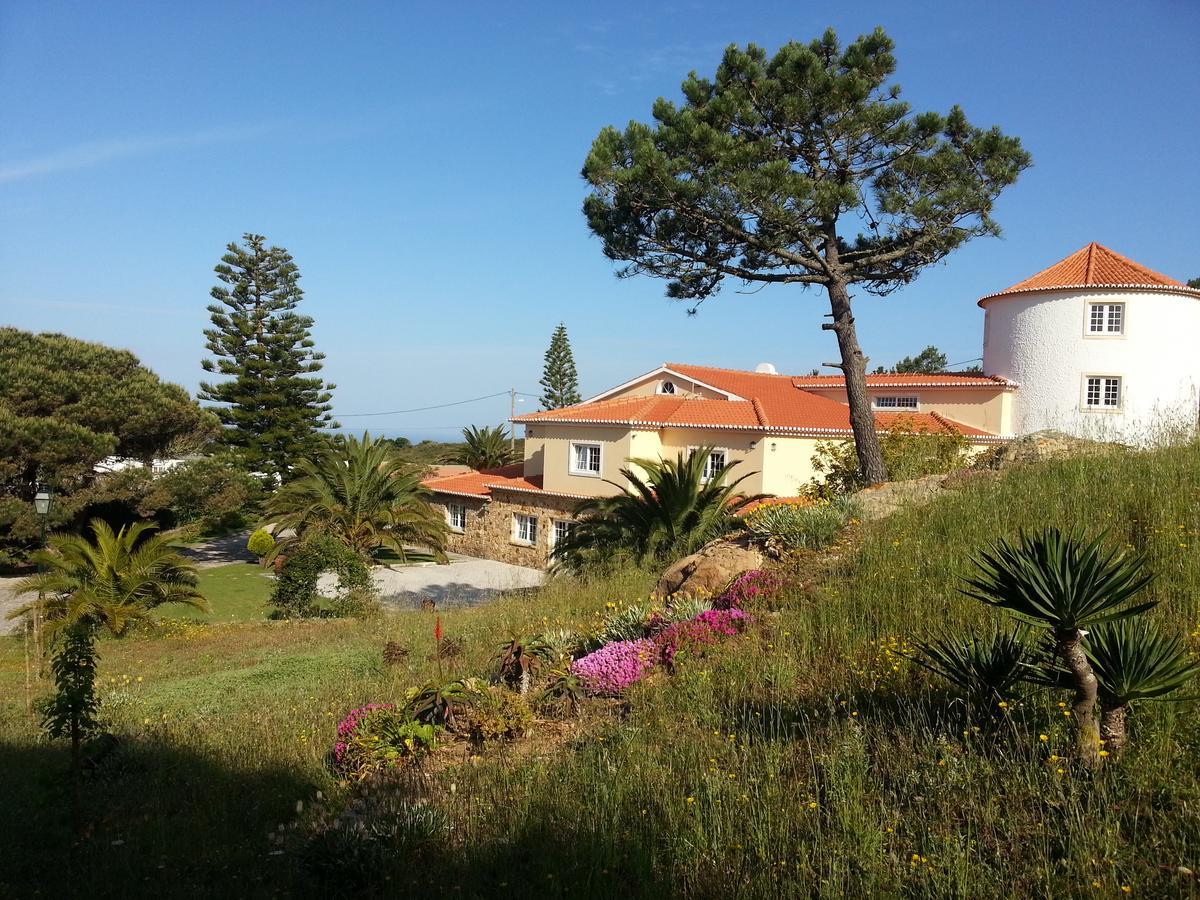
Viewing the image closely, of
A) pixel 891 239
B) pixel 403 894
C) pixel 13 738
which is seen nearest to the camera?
pixel 403 894

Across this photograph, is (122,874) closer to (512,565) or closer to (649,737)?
(649,737)

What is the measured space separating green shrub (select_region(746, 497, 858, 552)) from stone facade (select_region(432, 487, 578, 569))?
15628 millimetres

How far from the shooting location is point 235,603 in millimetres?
19172

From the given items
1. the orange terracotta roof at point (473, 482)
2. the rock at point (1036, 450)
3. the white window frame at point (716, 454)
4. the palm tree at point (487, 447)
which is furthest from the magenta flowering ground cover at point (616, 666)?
the palm tree at point (487, 447)

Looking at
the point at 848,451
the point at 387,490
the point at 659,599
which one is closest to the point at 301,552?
the point at 387,490

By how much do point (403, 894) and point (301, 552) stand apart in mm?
14083

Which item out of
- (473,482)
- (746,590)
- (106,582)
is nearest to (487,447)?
(473,482)

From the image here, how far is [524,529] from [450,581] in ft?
14.3

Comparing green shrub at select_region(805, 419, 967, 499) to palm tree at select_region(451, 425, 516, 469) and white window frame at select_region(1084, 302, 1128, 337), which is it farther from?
palm tree at select_region(451, 425, 516, 469)

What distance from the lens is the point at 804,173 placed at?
13.5 meters

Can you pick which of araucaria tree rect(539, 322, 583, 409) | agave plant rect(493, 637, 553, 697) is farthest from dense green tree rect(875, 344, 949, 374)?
agave plant rect(493, 637, 553, 697)

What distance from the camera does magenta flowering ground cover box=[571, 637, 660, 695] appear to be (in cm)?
608

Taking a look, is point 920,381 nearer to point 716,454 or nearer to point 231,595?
point 716,454

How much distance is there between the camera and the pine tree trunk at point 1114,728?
339cm
